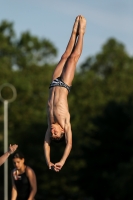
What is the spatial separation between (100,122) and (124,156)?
2.93 meters

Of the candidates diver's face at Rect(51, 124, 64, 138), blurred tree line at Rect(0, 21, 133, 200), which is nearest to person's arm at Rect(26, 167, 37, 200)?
diver's face at Rect(51, 124, 64, 138)

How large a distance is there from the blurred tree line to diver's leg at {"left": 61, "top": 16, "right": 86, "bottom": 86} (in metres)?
36.5

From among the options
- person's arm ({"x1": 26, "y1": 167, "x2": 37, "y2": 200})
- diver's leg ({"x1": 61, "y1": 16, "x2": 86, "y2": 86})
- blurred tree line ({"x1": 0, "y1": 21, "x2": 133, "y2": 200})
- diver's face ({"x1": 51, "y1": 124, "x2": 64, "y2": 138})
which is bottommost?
person's arm ({"x1": 26, "y1": 167, "x2": 37, "y2": 200})

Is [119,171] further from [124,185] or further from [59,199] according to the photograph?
[59,199]

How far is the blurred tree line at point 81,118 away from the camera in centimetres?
6062

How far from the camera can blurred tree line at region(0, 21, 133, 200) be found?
60625 mm

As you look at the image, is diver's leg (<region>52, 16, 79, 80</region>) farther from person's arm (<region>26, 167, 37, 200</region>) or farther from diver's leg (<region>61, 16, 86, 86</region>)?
person's arm (<region>26, 167, 37, 200</region>)

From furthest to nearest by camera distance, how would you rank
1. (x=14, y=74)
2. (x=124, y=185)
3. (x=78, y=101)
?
(x=78, y=101) < (x=14, y=74) < (x=124, y=185)

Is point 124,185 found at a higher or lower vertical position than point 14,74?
lower

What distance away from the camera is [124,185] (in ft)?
179

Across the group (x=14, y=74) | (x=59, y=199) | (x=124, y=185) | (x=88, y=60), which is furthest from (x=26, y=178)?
(x=88, y=60)

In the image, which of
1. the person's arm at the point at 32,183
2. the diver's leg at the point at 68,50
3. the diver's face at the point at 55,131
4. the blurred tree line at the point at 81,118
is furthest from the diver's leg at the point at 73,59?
the blurred tree line at the point at 81,118

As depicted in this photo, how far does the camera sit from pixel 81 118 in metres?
92.5

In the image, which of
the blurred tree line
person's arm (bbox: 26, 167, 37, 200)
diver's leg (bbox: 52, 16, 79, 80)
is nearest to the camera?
diver's leg (bbox: 52, 16, 79, 80)
